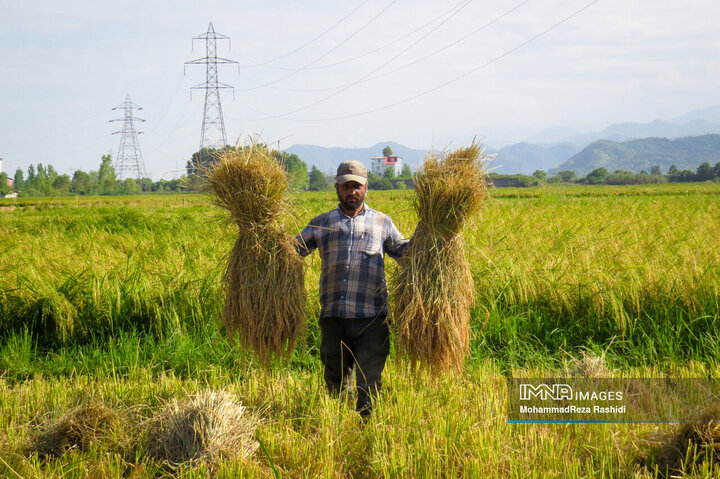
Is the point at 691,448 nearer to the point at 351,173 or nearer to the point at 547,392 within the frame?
the point at 547,392

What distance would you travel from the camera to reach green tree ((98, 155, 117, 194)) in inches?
3265

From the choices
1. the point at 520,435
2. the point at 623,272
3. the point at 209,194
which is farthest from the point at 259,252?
the point at 623,272

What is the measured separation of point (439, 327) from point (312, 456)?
103cm

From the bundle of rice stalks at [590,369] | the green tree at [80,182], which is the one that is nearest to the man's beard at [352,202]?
the bundle of rice stalks at [590,369]

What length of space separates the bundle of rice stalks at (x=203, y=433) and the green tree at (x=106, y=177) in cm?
8724

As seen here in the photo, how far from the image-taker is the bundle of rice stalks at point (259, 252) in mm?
3193

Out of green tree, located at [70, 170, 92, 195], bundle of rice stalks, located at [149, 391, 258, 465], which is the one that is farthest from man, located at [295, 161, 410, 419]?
green tree, located at [70, 170, 92, 195]

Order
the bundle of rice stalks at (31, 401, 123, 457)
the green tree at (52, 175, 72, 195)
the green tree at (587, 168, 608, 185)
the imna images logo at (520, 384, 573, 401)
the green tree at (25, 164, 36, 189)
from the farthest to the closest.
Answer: the green tree at (25, 164, 36, 189) → the green tree at (52, 175, 72, 195) → the green tree at (587, 168, 608, 185) → the imna images logo at (520, 384, 573, 401) → the bundle of rice stalks at (31, 401, 123, 457)

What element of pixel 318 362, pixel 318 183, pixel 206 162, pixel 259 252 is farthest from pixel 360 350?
pixel 318 183

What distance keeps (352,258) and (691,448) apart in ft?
6.74

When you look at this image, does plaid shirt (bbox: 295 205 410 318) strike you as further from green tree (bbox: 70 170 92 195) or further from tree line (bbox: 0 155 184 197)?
green tree (bbox: 70 170 92 195)

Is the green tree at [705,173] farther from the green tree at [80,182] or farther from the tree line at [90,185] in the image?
the green tree at [80,182]

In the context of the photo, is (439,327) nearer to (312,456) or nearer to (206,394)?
(312,456)

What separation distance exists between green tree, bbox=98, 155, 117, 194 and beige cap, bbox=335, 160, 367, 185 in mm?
87247
